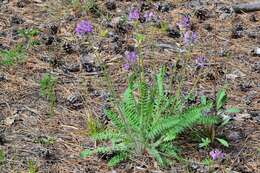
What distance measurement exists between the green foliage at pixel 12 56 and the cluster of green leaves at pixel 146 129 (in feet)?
4.11

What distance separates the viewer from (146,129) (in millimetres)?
3455

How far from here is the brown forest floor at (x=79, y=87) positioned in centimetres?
342

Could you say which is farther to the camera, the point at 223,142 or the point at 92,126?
the point at 92,126

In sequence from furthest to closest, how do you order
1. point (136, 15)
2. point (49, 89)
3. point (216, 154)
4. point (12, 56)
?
point (12, 56) → point (49, 89) → point (136, 15) → point (216, 154)

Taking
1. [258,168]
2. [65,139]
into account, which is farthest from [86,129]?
[258,168]

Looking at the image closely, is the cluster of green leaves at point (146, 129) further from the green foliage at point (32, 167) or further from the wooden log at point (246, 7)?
the wooden log at point (246, 7)

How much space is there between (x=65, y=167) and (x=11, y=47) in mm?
1627

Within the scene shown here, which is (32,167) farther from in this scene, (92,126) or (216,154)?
(216,154)

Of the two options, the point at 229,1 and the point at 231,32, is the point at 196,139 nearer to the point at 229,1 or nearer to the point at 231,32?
the point at 231,32

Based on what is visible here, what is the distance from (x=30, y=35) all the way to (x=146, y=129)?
1802mm

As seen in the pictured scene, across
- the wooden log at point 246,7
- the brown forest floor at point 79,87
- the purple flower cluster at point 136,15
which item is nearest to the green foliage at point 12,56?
the brown forest floor at point 79,87

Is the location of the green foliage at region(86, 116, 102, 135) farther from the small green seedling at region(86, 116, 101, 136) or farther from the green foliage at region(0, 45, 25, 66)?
the green foliage at region(0, 45, 25, 66)

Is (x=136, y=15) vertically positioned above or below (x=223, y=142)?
above

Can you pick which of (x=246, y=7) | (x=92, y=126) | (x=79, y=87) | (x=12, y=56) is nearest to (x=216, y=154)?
(x=92, y=126)
